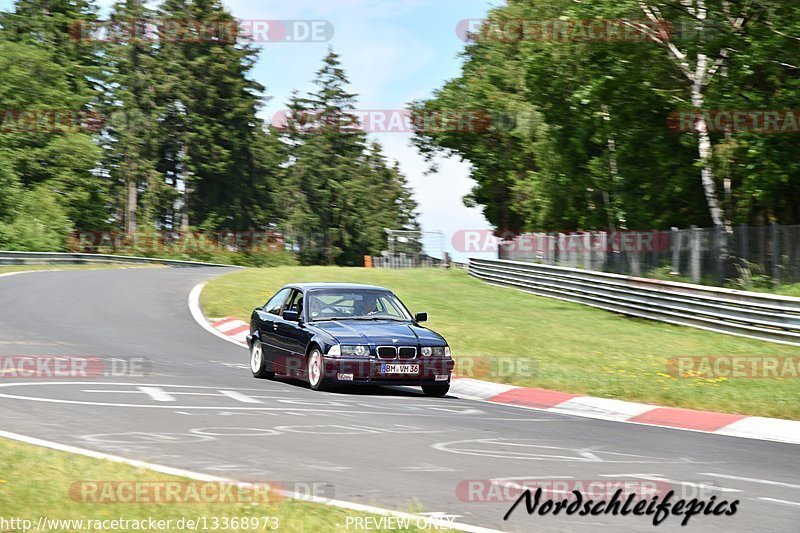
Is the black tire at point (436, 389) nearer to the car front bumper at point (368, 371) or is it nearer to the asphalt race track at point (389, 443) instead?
the asphalt race track at point (389, 443)

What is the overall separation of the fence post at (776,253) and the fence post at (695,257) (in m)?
2.61

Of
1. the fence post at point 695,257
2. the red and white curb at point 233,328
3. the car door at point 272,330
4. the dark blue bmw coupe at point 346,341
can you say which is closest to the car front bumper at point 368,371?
the dark blue bmw coupe at point 346,341

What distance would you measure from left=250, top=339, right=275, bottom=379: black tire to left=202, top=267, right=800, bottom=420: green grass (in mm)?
3467

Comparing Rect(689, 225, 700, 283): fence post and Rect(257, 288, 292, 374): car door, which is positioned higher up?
Rect(689, 225, 700, 283): fence post

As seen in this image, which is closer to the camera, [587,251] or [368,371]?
[368,371]

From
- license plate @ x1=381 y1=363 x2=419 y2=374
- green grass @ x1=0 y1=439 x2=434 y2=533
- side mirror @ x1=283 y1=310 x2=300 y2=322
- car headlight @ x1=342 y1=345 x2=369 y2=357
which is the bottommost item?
license plate @ x1=381 y1=363 x2=419 y2=374

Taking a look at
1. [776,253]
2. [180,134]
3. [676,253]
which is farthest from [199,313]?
[180,134]

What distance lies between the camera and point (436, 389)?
1521 centimetres

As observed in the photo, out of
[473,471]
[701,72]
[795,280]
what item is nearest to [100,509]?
[473,471]

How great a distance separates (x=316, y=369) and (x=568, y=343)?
8831 mm

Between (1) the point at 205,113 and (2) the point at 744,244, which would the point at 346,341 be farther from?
(1) the point at 205,113

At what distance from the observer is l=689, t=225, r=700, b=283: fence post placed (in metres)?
28.6

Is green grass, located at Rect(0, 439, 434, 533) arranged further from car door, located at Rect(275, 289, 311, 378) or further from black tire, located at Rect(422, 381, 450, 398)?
black tire, located at Rect(422, 381, 450, 398)

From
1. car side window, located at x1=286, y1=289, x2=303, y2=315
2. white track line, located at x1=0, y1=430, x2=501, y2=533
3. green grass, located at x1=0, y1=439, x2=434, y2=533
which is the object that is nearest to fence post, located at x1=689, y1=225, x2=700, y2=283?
car side window, located at x1=286, y1=289, x2=303, y2=315
